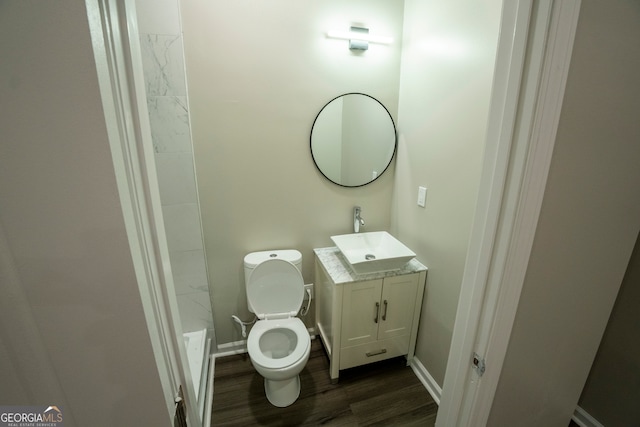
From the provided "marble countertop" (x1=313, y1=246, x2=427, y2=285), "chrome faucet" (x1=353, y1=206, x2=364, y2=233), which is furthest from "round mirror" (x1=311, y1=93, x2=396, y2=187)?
"marble countertop" (x1=313, y1=246, x2=427, y2=285)

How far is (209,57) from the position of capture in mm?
1493

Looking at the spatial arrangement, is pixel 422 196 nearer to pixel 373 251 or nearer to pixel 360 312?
pixel 373 251

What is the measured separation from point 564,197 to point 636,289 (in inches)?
40.8

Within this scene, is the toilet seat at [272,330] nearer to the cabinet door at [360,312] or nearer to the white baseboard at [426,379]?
the cabinet door at [360,312]

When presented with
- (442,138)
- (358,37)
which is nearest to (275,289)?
(442,138)

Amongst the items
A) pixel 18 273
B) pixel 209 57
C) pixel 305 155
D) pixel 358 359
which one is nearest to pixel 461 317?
pixel 18 273

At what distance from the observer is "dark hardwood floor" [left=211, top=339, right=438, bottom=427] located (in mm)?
1517

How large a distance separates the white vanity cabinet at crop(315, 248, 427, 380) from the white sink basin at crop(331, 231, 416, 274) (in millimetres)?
62

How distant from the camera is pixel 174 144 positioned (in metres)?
1.52

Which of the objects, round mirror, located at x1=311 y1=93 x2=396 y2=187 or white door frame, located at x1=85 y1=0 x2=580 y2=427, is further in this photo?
round mirror, located at x1=311 y1=93 x2=396 y2=187

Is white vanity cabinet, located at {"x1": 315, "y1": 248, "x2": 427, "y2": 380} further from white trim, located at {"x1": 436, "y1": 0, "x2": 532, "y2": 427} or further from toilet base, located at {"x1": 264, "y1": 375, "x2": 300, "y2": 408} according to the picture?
white trim, located at {"x1": 436, "y1": 0, "x2": 532, "y2": 427}

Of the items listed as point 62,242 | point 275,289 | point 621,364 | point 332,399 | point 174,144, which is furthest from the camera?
point 275,289

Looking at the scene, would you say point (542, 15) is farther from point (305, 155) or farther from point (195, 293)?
point (195, 293)

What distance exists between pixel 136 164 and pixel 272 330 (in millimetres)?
1562
